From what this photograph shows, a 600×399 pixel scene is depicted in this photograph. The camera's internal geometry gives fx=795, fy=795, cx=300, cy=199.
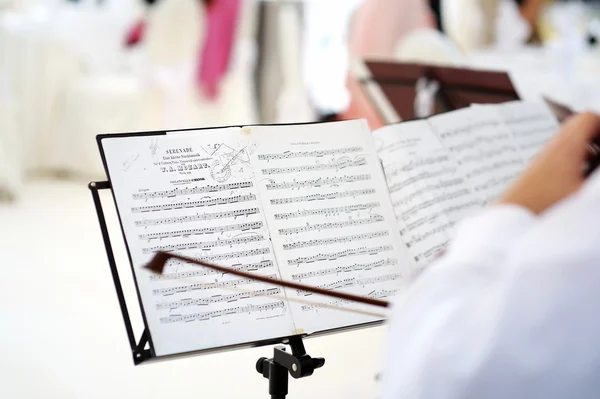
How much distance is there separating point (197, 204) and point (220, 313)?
0.60 feet

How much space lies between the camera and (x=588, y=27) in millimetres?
4086

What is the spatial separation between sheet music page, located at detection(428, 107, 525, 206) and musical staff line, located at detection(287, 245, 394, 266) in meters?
0.33

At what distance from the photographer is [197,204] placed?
128 cm

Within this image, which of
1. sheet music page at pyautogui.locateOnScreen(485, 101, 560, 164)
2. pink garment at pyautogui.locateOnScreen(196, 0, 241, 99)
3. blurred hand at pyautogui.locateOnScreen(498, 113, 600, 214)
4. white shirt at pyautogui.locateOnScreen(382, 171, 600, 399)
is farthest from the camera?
pink garment at pyautogui.locateOnScreen(196, 0, 241, 99)

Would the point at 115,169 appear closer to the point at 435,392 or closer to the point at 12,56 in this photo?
the point at 435,392

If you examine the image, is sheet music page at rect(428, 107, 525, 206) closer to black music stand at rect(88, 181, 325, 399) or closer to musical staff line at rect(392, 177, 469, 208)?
musical staff line at rect(392, 177, 469, 208)

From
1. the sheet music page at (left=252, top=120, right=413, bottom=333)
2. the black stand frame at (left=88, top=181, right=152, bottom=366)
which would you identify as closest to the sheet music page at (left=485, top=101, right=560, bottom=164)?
the sheet music page at (left=252, top=120, right=413, bottom=333)

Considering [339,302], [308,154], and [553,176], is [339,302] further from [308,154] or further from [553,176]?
[553,176]

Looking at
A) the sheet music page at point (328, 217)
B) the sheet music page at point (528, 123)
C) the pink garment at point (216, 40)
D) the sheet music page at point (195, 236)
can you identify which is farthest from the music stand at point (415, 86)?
the pink garment at point (216, 40)

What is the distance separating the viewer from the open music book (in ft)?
4.01

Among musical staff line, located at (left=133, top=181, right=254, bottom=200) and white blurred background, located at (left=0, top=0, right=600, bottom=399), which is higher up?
white blurred background, located at (left=0, top=0, right=600, bottom=399)

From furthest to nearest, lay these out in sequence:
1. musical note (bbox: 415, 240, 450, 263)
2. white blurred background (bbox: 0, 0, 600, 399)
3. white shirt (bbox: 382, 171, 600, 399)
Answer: white blurred background (bbox: 0, 0, 600, 399) < musical note (bbox: 415, 240, 450, 263) < white shirt (bbox: 382, 171, 600, 399)

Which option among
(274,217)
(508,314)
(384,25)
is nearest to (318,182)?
(274,217)

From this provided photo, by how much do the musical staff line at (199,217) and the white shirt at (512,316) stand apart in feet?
2.21
